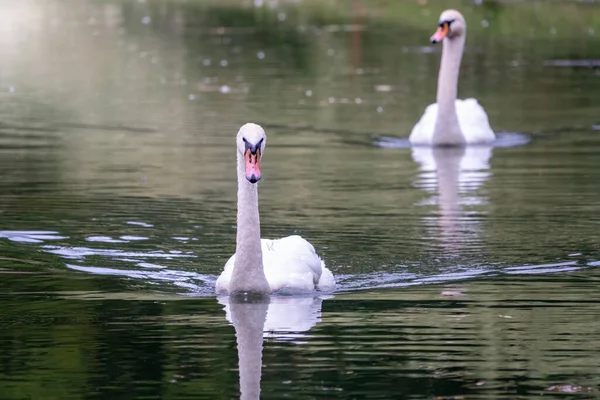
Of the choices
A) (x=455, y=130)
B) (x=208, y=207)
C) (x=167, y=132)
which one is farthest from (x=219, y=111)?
(x=208, y=207)

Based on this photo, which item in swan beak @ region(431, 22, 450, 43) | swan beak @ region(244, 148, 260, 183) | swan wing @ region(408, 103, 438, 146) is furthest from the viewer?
swan beak @ region(431, 22, 450, 43)

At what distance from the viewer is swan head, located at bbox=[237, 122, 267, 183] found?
10.5m

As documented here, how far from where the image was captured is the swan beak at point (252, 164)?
10.4 m

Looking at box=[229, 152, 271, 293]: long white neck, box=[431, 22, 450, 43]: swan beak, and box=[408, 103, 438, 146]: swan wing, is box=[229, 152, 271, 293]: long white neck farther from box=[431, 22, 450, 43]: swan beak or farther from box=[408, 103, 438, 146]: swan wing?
box=[431, 22, 450, 43]: swan beak

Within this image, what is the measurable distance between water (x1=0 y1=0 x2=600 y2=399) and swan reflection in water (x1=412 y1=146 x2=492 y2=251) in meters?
0.06

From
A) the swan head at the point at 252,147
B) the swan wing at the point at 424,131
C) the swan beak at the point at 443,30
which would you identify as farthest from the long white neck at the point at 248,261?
the swan beak at the point at 443,30

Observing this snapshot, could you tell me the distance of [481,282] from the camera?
444 inches

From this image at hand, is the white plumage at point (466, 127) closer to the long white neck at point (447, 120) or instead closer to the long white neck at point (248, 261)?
the long white neck at point (447, 120)

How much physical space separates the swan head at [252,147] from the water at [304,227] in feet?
2.96

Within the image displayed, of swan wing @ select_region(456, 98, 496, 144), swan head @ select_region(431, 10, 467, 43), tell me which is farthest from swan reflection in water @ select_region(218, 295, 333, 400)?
swan head @ select_region(431, 10, 467, 43)

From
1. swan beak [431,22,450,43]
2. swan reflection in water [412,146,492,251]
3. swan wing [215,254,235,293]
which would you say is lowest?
swan wing [215,254,235,293]

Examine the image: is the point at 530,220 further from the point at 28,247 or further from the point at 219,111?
the point at 219,111

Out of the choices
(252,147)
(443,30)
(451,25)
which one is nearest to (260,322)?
(252,147)

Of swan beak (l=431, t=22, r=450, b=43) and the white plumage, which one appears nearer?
the white plumage
